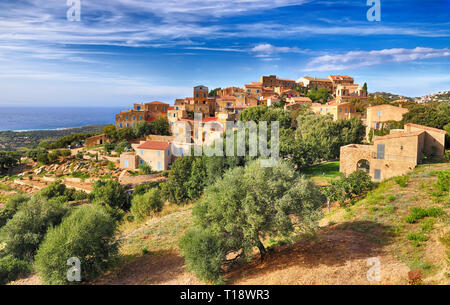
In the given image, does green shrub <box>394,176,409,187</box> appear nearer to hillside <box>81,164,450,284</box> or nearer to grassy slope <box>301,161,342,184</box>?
hillside <box>81,164,450,284</box>

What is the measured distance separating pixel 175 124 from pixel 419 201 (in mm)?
41791

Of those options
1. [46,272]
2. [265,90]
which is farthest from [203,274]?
[265,90]

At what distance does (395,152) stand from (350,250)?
11764 mm

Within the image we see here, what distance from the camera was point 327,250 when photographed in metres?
12.0

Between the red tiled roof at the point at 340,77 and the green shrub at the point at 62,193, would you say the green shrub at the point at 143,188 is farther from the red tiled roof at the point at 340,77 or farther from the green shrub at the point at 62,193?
the red tiled roof at the point at 340,77

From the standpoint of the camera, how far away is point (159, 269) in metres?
13.0

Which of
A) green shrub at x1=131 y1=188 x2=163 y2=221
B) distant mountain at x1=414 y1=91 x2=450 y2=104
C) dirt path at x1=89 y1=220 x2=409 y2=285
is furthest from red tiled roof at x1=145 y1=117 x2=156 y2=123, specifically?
distant mountain at x1=414 y1=91 x2=450 y2=104

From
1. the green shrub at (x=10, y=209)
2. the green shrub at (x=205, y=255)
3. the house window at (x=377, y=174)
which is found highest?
the house window at (x=377, y=174)

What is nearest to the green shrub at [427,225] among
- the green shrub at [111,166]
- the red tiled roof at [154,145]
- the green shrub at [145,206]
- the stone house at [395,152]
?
the stone house at [395,152]

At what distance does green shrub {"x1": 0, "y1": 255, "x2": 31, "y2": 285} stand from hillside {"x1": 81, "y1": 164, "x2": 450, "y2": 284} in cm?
456

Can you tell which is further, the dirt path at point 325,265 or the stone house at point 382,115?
the stone house at point 382,115

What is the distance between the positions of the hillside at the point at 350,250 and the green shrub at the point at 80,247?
2.66 ft

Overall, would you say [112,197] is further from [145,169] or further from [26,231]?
[26,231]

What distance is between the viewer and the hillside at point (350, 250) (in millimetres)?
10047
